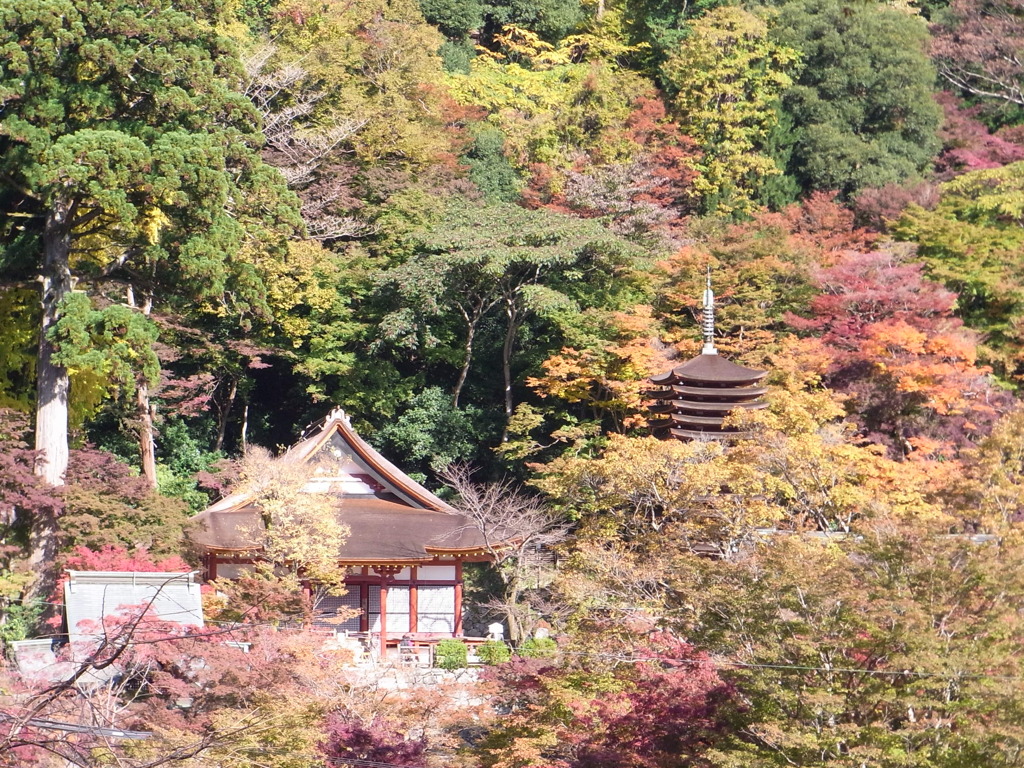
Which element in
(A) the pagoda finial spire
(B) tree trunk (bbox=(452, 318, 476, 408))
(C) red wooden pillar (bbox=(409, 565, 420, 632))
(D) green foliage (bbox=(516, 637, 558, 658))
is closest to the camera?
(D) green foliage (bbox=(516, 637, 558, 658))

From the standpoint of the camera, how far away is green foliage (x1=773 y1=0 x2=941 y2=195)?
116 ft

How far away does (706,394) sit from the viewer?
88.5ft

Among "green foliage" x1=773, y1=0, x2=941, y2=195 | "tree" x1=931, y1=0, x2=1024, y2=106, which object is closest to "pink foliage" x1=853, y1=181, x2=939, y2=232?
"green foliage" x1=773, y1=0, x2=941, y2=195

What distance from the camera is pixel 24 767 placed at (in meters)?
12.9

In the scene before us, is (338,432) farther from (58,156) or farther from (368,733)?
(368,733)

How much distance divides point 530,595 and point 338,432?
14.6 feet

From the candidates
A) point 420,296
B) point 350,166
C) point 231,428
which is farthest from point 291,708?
point 350,166

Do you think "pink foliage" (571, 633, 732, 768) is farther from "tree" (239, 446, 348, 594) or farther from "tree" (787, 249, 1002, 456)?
"tree" (787, 249, 1002, 456)

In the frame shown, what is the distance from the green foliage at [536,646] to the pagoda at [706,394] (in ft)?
17.0

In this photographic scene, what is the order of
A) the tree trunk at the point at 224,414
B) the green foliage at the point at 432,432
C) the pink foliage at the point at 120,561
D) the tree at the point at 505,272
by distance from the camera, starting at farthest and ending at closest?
the tree trunk at the point at 224,414, the green foliage at the point at 432,432, the tree at the point at 505,272, the pink foliage at the point at 120,561

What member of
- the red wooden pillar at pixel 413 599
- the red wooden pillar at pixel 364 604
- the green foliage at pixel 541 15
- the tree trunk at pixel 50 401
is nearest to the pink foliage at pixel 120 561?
the tree trunk at pixel 50 401

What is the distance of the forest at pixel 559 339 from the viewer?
Result: 1591 cm

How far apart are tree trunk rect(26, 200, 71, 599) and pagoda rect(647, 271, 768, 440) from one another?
10.7 metres

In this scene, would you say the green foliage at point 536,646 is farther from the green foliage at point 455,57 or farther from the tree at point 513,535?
the green foliage at point 455,57
